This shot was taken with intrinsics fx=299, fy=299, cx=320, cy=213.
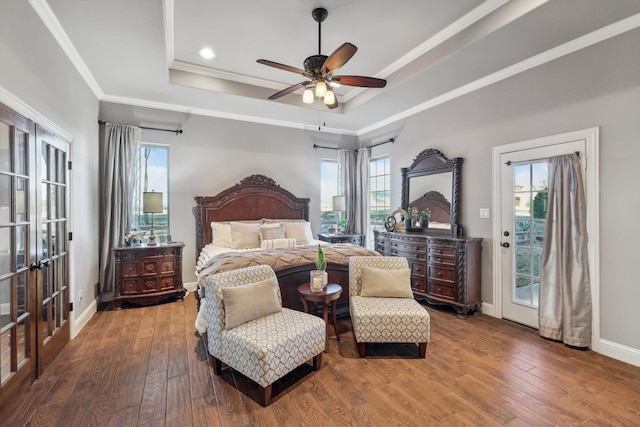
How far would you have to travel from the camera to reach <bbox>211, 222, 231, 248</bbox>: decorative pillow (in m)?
4.55

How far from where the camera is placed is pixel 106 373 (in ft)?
8.28

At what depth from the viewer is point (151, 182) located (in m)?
4.74

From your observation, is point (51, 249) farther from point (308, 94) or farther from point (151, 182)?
point (308, 94)

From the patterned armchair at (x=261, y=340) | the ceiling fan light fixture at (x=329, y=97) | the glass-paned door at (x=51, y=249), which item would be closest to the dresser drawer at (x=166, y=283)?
the glass-paned door at (x=51, y=249)

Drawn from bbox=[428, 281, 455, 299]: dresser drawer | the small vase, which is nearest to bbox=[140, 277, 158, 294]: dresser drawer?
the small vase

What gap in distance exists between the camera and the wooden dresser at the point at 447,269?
376 cm

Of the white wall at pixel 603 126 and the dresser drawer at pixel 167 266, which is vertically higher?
the white wall at pixel 603 126

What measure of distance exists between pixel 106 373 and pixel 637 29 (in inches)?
213

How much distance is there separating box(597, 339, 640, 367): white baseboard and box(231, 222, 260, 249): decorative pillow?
4.10 m

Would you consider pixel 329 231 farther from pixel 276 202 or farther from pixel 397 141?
pixel 397 141

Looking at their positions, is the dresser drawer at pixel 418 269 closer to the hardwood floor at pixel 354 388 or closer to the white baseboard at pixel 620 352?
the hardwood floor at pixel 354 388

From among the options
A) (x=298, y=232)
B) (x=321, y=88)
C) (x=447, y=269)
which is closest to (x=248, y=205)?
(x=298, y=232)

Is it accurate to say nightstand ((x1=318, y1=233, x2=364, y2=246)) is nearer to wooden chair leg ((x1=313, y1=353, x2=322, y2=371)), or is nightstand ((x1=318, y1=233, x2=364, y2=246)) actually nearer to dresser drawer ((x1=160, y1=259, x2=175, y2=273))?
dresser drawer ((x1=160, y1=259, x2=175, y2=273))

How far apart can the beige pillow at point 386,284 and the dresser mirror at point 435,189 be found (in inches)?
61.6
